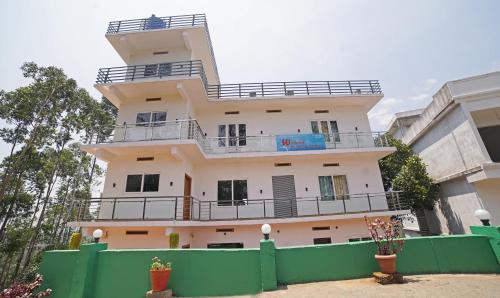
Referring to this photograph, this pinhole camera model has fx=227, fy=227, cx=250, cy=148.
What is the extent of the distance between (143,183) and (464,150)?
16.5 m

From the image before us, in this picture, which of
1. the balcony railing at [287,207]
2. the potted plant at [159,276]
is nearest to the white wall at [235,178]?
the balcony railing at [287,207]

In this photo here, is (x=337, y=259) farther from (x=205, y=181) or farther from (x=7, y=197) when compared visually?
(x=7, y=197)

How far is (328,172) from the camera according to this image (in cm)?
1305

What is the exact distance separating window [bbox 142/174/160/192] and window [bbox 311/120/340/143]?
9354 mm

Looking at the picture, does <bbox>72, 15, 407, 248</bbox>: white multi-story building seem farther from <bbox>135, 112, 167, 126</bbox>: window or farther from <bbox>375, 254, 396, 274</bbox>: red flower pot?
<bbox>375, 254, 396, 274</bbox>: red flower pot

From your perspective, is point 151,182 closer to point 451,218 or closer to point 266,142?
point 266,142

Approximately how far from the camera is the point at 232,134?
13953mm

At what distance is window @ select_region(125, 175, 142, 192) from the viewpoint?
11117 mm

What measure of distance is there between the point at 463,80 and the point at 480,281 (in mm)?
10804

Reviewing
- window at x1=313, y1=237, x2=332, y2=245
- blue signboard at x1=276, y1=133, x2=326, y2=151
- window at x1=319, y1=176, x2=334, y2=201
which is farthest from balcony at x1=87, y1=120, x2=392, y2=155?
window at x1=313, y1=237, x2=332, y2=245

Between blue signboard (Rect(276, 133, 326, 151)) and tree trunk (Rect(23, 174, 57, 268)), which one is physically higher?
blue signboard (Rect(276, 133, 326, 151))

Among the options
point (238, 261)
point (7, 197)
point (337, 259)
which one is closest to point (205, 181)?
point (238, 261)

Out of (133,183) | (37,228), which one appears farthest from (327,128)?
(37,228)

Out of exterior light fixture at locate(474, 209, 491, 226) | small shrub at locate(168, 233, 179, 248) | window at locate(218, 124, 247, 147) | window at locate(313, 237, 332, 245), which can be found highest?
window at locate(218, 124, 247, 147)
